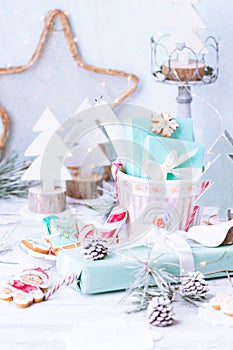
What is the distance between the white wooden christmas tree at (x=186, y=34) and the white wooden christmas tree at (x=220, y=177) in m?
0.38

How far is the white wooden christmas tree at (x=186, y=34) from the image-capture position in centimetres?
153

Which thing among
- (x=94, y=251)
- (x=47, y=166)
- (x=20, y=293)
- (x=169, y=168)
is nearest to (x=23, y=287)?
(x=20, y=293)

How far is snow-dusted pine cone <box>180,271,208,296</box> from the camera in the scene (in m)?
1.08

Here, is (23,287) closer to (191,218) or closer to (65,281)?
(65,281)

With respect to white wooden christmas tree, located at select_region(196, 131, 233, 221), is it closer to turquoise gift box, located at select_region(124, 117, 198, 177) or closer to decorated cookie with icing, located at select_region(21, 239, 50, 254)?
turquoise gift box, located at select_region(124, 117, 198, 177)

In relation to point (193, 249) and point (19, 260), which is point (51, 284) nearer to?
point (19, 260)

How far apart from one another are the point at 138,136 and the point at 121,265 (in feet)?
0.94

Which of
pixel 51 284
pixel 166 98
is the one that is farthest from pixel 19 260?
pixel 166 98

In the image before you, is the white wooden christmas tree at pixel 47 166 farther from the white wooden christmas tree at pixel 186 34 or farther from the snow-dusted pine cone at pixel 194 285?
the snow-dusted pine cone at pixel 194 285

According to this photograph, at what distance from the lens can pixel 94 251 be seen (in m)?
1.11

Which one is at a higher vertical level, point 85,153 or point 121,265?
point 85,153

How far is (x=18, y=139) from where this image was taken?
5.75 ft

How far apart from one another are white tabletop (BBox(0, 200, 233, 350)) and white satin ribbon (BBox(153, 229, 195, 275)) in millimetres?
58

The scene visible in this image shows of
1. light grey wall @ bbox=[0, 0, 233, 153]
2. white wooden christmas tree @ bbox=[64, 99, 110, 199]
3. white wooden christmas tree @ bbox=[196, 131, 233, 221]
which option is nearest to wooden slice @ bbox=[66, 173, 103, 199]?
white wooden christmas tree @ bbox=[64, 99, 110, 199]
